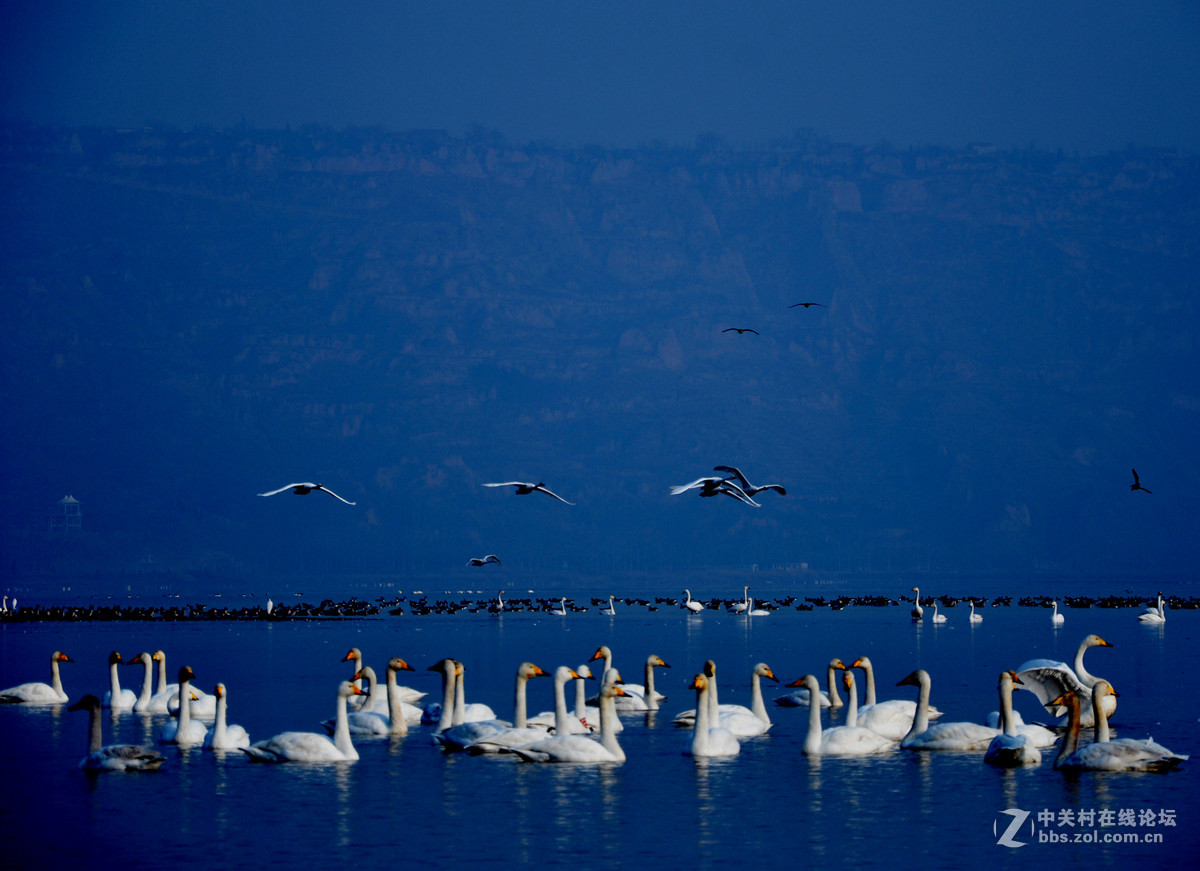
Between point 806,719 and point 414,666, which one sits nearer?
point 806,719

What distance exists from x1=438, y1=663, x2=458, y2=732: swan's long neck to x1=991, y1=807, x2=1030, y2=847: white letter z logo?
36.1 feet

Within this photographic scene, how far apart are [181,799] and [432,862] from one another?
578 centimetres

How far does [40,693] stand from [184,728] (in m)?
10.0

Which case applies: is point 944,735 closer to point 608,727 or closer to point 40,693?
point 608,727

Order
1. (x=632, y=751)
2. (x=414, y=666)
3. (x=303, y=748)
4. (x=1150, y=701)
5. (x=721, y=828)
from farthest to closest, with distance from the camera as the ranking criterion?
(x=414, y=666), (x=1150, y=701), (x=632, y=751), (x=303, y=748), (x=721, y=828)

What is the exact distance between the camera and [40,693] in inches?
1436

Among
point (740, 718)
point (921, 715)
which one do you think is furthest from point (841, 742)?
point (740, 718)

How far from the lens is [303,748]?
2552 cm

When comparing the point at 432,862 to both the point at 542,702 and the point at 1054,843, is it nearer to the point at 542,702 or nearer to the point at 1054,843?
the point at 1054,843

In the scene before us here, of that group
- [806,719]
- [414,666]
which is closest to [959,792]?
[806,719]

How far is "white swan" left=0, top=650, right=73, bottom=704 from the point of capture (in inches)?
1433

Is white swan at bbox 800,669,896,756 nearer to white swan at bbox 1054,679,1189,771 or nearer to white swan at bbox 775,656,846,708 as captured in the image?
white swan at bbox 1054,679,1189,771

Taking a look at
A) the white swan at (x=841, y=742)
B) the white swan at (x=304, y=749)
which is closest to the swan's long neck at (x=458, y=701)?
the white swan at (x=304, y=749)

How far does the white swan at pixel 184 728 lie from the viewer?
28094 mm
